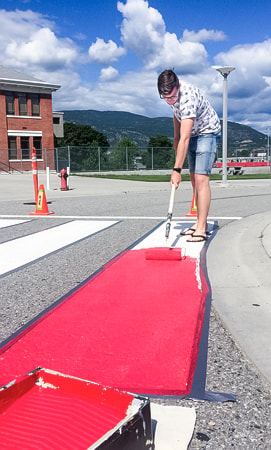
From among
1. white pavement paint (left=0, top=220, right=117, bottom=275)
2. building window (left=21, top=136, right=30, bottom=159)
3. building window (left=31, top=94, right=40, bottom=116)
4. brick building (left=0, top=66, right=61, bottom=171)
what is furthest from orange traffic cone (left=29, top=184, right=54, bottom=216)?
building window (left=31, top=94, right=40, bottom=116)

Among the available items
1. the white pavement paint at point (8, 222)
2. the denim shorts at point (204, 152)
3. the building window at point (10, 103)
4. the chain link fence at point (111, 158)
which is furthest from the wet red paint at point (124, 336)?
the building window at point (10, 103)

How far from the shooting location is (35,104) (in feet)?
127

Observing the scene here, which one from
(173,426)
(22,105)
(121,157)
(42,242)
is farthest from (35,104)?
(173,426)

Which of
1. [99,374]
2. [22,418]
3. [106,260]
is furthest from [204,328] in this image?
[106,260]

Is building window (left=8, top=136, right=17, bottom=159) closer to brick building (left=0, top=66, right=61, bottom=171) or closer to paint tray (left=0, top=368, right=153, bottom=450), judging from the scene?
brick building (left=0, top=66, right=61, bottom=171)

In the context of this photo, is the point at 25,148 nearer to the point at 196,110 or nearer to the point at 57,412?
the point at 196,110

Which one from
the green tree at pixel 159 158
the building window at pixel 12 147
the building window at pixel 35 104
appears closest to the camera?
the green tree at pixel 159 158

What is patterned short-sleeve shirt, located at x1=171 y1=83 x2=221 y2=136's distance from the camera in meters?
4.86

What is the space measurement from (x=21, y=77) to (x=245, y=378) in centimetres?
4022

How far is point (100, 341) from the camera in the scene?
2471 millimetres

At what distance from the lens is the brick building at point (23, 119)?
3700 centimetres

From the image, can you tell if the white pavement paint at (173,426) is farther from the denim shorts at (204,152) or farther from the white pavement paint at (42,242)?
the denim shorts at (204,152)

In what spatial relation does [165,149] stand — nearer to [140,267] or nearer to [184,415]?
[140,267]

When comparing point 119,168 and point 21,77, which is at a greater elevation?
point 21,77
